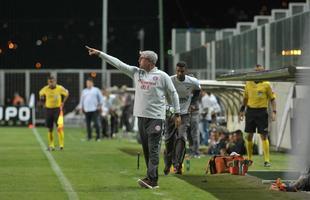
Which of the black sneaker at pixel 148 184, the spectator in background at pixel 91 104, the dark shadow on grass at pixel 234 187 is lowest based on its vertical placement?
the dark shadow on grass at pixel 234 187

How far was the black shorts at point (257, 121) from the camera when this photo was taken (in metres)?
22.3

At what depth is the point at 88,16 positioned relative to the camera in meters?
60.8

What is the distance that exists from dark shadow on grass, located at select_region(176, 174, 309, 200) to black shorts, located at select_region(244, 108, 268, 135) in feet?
12.6

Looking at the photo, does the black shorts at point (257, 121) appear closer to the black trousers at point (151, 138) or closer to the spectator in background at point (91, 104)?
the black trousers at point (151, 138)

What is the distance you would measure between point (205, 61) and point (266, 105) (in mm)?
20110

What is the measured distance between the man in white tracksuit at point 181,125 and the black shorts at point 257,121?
2.42 metres

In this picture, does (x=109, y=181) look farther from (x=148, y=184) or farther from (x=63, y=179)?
(x=148, y=184)

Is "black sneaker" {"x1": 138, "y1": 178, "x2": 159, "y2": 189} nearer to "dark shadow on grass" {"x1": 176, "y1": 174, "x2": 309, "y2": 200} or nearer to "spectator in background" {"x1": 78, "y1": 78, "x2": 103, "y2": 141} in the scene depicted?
"dark shadow on grass" {"x1": 176, "y1": 174, "x2": 309, "y2": 200}

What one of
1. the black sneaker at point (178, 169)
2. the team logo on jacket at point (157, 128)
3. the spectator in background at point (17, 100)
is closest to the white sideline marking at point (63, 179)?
the team logo on jacket at point (157, 128)

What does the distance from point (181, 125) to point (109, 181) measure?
269 cm

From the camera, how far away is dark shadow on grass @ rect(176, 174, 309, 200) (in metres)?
14.8

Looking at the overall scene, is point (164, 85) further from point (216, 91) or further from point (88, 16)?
point (88, 16)

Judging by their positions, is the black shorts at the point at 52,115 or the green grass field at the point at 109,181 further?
the black shorts at the point at 52,115

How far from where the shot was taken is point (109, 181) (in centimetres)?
1720
